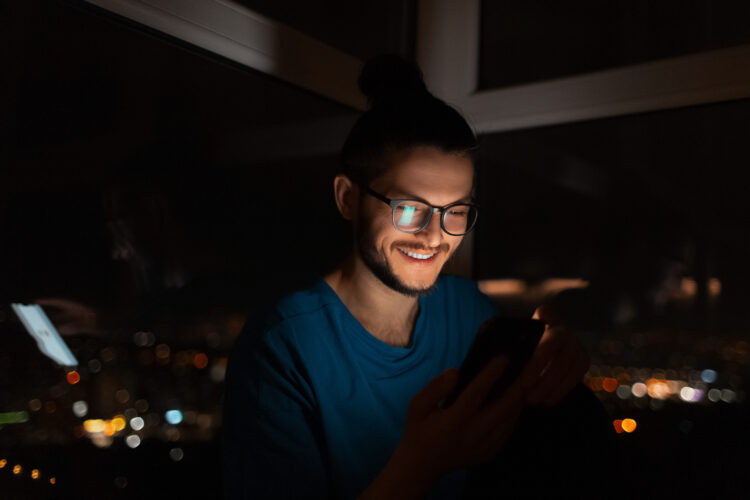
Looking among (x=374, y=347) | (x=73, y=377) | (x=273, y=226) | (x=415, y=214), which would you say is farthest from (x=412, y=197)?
(x=73, y=377)

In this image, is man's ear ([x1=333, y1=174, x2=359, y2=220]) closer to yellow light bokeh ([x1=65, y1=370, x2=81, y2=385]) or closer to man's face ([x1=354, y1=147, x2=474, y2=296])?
man's face ([x1=354, y1=147, x2=474, y2=296])

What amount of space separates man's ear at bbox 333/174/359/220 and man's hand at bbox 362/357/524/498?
0.35 meters

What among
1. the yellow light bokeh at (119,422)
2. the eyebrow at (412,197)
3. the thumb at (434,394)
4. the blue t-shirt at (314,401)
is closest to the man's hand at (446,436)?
the thumb at (434,394)

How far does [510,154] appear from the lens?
4.37ft

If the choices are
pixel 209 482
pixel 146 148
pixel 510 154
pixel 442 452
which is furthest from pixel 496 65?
pixel 209 482

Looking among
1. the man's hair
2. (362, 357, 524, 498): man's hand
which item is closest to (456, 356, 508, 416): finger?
(362, 357, 524, 498): man's hand

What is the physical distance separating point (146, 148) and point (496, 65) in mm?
755

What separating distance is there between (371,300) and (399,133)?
271 mm

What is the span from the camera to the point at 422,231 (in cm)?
92

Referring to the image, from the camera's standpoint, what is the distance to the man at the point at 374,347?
2.79ft

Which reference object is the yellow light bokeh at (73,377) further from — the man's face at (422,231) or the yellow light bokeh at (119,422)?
the man's face at (422,231)

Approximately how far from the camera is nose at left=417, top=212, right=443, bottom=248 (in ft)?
3.02

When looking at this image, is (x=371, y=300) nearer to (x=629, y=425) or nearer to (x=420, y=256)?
(x=420, y=256)

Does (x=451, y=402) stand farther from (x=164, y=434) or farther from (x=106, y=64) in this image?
(x=106, y=64)
